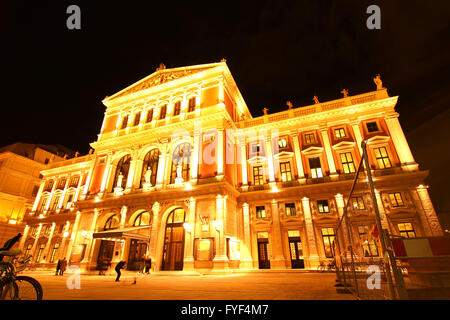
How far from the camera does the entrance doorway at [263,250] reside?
19.2 m

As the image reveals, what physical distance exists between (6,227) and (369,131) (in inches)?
1916

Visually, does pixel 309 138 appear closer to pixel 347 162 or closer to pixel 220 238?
pixel 347 162

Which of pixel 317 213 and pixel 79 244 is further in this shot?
pixel 79 244

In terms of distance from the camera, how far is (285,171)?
21625mm

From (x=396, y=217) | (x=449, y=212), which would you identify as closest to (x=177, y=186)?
(x=396, y=217)

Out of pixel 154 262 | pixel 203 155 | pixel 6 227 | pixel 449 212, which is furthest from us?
pixel 6 227

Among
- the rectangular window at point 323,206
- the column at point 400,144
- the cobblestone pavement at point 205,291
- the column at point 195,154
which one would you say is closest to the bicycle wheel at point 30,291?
the cobblestone pavement at point 205,291

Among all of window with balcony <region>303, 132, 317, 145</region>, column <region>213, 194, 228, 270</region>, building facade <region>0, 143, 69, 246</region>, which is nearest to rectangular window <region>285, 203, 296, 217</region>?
column <region>213, 194, 228, 270</region>

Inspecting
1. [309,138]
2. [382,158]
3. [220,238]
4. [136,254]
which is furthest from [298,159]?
[136,254]

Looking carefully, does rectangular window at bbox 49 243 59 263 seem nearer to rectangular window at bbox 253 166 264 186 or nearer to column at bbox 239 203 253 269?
column at bbox 239 203 253 269

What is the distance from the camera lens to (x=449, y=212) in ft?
94.3

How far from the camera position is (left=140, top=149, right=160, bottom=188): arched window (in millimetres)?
22906
